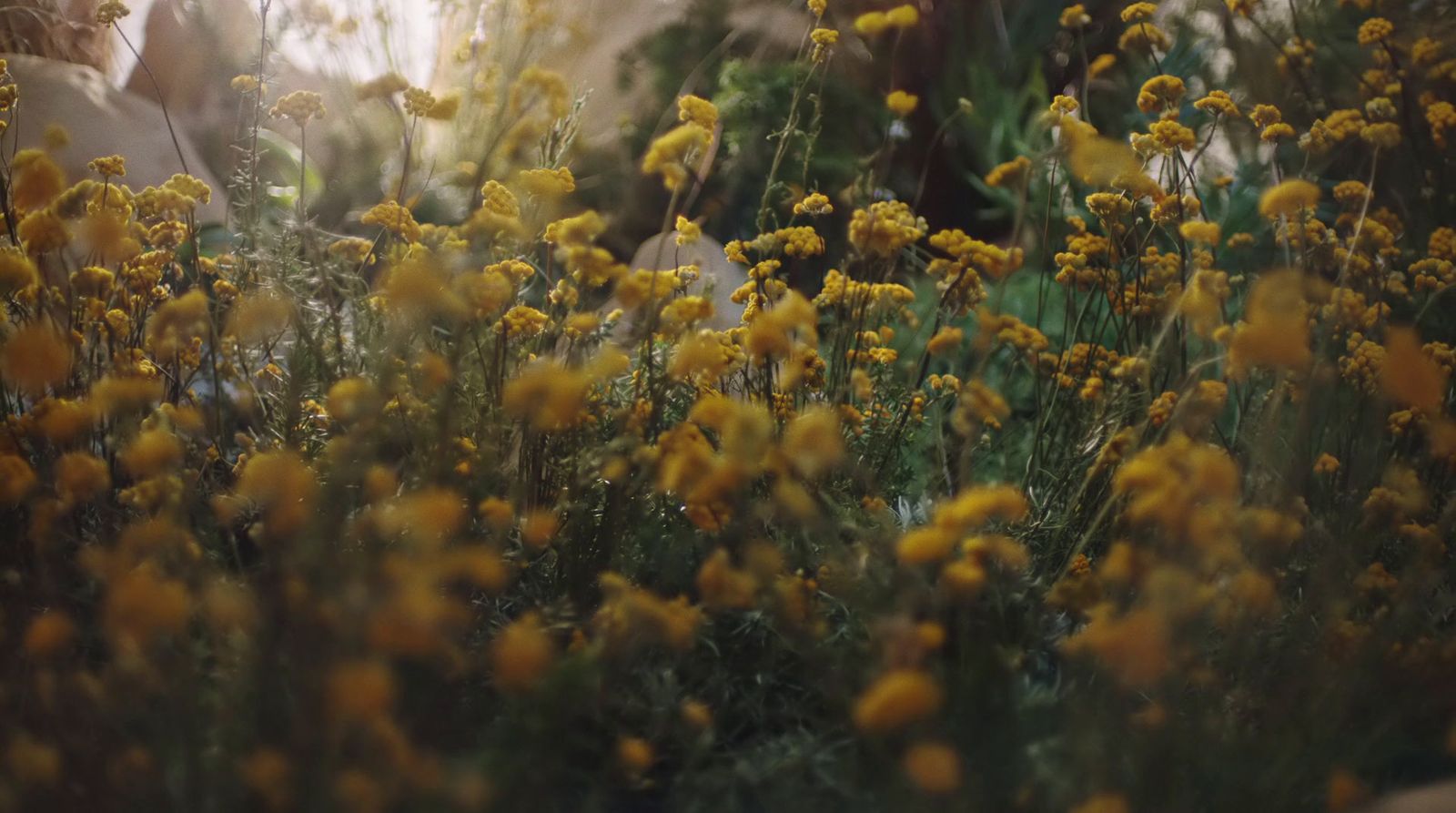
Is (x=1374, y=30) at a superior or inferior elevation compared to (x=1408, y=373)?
superior

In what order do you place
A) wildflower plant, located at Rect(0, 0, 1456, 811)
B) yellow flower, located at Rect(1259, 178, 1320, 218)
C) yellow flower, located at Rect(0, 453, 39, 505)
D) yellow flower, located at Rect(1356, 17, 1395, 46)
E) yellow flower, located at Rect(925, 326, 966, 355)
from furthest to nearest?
yellow flower, located at Rect(1356, 17, 1395, 46)
yellow flower, located at Rect(925, 326, 966, 355)
yellow flower, located at Rect(1259, 178, 1320, 218)
yellow flower, located at Rect(0, 453, 39, 505)
wildflower plant, located at Rect(0, 0, 1456, 811)

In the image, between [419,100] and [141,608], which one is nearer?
[141,608]

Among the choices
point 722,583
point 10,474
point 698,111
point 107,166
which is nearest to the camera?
point 722,583

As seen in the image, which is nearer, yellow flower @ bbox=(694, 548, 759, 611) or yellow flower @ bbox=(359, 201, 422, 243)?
yellow flower @ bbox=(694, 548, 759, 611)

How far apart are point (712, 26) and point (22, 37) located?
8.45 feet

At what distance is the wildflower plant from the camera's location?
38.7 inches

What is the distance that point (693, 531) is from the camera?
171 centimetres

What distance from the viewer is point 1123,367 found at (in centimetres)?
158

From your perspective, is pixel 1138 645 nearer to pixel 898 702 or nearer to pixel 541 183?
pixel 898 702

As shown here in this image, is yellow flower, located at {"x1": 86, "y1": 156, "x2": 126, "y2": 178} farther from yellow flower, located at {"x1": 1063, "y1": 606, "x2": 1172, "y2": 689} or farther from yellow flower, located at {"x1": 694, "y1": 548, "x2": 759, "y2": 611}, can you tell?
yellow flower, located at {"x1": 1063, "y1": 606, "x2": 1172, "y2": 689}

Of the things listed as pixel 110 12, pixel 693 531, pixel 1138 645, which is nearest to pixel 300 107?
pixel 110 12

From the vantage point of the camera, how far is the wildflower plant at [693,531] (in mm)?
984

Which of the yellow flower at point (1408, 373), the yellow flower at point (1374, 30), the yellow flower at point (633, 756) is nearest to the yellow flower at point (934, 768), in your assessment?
the yellow flower at point (633, 756)

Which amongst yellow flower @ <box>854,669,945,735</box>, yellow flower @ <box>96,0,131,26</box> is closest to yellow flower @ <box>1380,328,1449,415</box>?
yellow flower @ <box>854,669,945,735</box>
